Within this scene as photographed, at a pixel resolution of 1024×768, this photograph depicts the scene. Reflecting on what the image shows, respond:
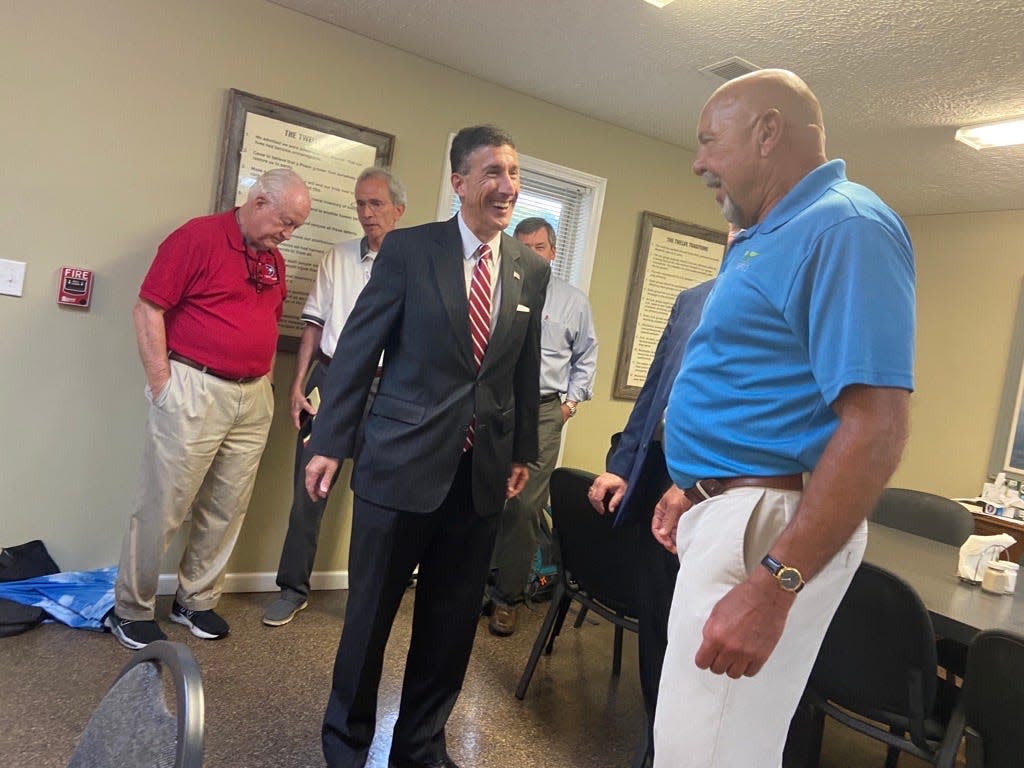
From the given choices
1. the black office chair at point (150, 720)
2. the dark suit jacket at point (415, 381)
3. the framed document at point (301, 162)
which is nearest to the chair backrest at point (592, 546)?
the dark suit jacket at point (415, 381)

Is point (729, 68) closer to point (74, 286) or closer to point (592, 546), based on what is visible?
point (592, 546)

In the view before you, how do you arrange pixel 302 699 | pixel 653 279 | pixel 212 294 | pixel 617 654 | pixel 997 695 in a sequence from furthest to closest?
pixel 653 279
pixel 617 654
pixel 212 294
pixel 302 699
pixel 997 695

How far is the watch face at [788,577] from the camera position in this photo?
984mm

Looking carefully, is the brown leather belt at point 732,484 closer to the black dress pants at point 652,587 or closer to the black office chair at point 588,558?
the black dress pants at point 652,587

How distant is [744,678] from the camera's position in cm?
107

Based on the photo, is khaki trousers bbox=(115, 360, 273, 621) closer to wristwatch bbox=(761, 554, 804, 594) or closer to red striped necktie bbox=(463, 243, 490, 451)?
red striped necktie bbox=(463, 243, 490, 451)

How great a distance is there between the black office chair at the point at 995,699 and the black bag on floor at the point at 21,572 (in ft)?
9.30

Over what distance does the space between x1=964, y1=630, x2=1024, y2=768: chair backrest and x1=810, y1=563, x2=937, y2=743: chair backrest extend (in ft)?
0.48

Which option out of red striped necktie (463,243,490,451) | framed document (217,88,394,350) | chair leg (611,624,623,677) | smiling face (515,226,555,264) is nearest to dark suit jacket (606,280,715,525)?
red striped necktie (463,243,490,451)

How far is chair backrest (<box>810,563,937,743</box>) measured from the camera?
169 centimetres

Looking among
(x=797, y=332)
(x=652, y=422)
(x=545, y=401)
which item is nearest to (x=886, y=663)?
(x=652, y=422)

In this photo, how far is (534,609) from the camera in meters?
3.58

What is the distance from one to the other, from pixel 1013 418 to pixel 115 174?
16.2 ft

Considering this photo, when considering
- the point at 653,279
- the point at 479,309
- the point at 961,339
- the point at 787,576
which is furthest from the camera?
the point at 961,339
